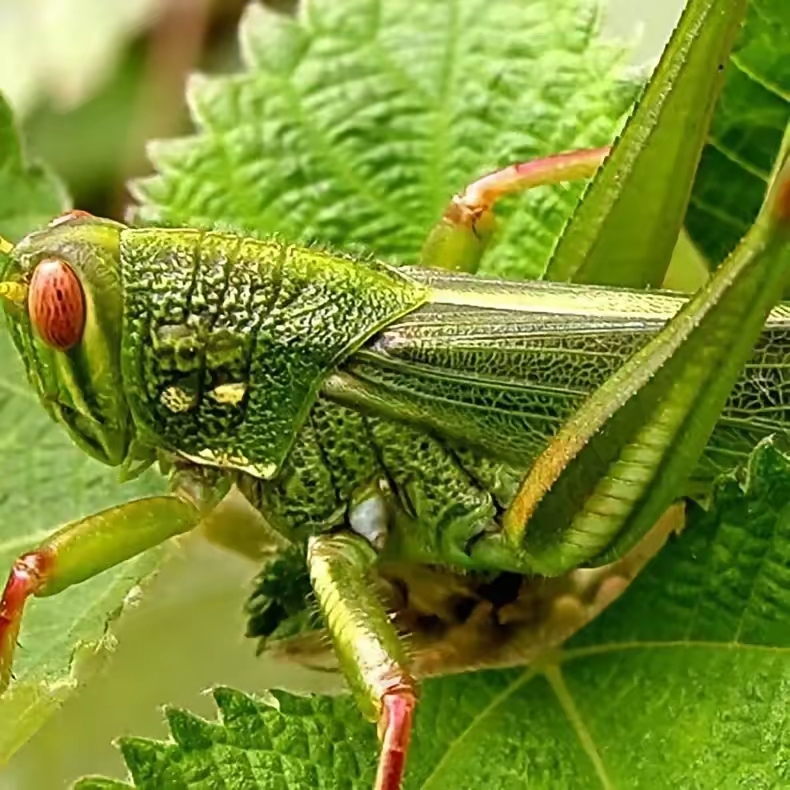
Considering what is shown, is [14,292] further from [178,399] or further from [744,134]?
[744,134]

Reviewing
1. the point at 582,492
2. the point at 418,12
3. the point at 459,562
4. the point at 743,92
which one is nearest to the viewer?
the point at 582,492

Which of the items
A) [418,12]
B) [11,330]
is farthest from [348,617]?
[418,12]

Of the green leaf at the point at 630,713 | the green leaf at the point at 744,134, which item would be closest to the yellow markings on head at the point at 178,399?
the green leaf at the point at 630,713

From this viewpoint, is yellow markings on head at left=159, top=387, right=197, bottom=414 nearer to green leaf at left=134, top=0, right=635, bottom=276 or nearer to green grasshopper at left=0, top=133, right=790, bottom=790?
green grasshopper at left=0, top=133, right=790, bottom=790

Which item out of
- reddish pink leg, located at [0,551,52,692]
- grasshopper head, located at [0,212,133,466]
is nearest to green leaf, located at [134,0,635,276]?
grasshopper head, located at [0,212,133,466]

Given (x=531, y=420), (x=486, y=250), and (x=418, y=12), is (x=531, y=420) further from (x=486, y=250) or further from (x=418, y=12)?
(x=418, y=12)
